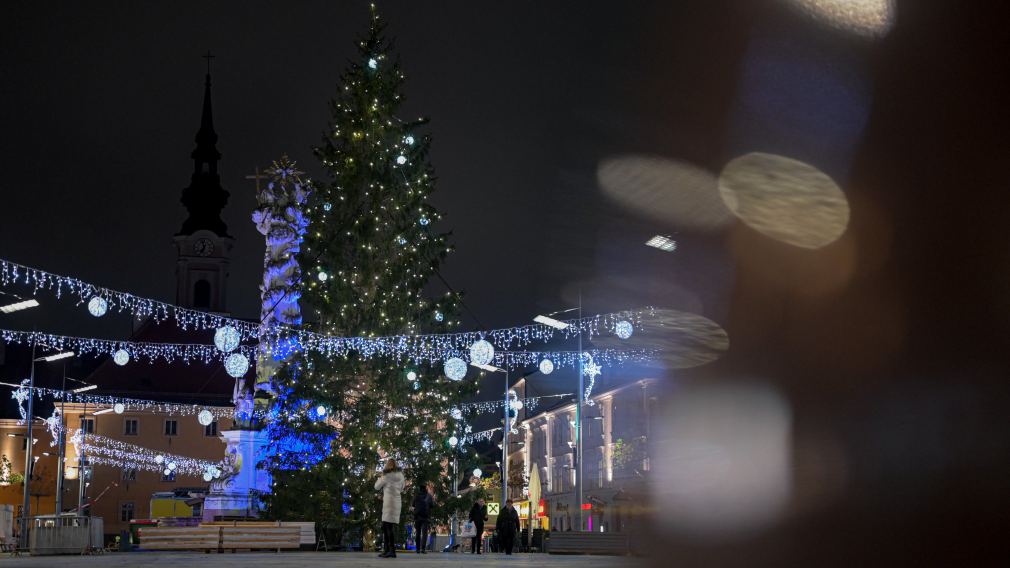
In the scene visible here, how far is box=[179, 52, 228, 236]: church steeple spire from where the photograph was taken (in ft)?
380

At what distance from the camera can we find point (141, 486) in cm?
8981

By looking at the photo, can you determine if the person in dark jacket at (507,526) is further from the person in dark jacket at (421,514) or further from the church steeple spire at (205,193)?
the church steeple spire at (205,193)

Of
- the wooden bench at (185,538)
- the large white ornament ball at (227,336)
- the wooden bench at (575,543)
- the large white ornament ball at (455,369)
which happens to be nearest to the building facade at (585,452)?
the large white ornament ball at (455,369)

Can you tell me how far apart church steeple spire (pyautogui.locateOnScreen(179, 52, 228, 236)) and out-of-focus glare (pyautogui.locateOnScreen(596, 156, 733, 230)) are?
117 meters

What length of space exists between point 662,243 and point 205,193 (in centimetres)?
11886

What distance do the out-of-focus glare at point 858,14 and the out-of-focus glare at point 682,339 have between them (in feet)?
2.82

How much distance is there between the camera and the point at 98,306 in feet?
89.3

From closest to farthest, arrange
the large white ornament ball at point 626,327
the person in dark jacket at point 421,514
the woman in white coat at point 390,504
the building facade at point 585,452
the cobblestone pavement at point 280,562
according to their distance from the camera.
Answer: the large white ornament ball at point 626,327
the cobblestone pavement at point 280,562
the woman in white coat at point 390,504
the person in dark jacket at point 421,514
the building facade at point 585,452

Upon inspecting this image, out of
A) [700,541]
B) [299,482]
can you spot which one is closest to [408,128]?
[299,482]

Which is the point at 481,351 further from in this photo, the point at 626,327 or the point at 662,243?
the point at 662,243

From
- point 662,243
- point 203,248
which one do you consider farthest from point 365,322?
point 203,248

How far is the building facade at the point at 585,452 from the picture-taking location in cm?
5969

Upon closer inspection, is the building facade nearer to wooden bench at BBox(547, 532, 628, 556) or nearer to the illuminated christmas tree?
the illuminated christmas tree

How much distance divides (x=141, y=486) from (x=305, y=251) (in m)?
61.5
